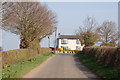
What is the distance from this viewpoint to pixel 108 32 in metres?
73.6

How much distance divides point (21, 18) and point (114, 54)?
89.2 feet

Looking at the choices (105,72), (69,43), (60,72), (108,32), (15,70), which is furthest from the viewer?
(69,43)

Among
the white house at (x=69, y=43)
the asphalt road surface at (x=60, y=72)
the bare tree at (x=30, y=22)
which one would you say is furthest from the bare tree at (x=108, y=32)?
the asphalt road surface at (x=60, y=72)

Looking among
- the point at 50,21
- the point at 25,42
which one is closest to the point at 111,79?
the point at 25,42

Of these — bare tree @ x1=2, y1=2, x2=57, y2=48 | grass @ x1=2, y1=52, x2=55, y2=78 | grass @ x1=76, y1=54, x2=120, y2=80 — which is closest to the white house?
bare tree @ x1=2, y1=2, x2=57, y2=48

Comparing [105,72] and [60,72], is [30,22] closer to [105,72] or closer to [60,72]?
[60,72]

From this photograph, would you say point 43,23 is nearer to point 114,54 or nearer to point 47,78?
point 114,54

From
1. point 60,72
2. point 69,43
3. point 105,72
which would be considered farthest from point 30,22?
point 69,43

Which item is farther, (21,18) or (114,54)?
(21,18)

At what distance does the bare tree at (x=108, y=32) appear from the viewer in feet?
236

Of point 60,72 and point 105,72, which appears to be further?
point 60,72

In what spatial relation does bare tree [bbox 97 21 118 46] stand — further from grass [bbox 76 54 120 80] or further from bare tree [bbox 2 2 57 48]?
grass [bbox 76 54 120 80]

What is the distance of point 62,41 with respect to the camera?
112 m

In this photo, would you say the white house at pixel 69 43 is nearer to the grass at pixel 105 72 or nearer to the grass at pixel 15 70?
the grass at pixel 15 70
